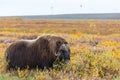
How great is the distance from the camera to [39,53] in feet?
30.3

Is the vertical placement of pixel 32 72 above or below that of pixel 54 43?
below

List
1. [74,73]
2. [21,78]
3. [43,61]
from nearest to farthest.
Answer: [21,78], [74,73], [43,61]

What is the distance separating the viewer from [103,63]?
29.1 ft

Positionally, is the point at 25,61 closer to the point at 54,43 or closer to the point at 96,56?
the point at 54,43

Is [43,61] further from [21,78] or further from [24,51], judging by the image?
[21,78]

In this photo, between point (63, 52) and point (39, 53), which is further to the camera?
point (39, 53)

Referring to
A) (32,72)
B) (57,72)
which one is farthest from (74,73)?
(32,72)

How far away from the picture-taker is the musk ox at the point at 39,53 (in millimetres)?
9008

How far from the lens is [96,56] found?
9.06 m

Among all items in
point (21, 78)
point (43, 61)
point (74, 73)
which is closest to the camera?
point (21, 78)

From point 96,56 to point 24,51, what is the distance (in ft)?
5.53

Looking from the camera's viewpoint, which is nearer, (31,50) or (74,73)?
(74,73)

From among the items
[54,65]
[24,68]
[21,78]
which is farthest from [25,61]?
[21,78]

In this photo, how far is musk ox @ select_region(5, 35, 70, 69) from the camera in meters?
9.01
